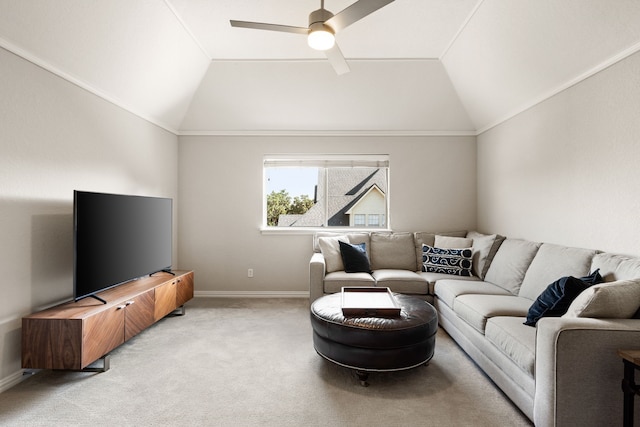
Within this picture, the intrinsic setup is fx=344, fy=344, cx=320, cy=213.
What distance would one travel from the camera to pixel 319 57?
13.3 feet

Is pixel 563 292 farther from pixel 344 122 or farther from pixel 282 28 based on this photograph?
pixel 344 122

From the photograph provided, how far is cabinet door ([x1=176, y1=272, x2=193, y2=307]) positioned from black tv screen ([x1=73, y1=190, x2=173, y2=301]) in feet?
0.77

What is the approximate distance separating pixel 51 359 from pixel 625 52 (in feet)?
15.2

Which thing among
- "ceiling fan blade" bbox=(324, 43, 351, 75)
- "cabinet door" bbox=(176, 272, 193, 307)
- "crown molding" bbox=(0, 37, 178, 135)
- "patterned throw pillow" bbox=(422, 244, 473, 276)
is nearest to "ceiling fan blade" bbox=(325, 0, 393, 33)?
A: "ceiling fan blade" bbox=(324, 43, 351, 75)

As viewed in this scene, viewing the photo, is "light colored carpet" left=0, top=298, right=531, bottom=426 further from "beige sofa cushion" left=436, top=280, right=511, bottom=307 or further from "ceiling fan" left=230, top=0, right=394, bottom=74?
"ceiling fan" left=230, top=0, right=394, bottom=74

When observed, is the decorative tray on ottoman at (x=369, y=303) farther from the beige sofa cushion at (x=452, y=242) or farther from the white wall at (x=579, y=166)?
the white wall at (x=579, y=166)

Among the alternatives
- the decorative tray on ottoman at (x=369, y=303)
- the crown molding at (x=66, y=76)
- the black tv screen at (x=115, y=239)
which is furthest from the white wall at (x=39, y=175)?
the decorative tray on ottoman at (x=369, y=303)

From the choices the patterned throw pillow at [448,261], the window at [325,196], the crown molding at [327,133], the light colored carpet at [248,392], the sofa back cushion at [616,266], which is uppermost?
the crown molding at [327,133]

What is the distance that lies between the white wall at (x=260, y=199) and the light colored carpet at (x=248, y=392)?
172 cm

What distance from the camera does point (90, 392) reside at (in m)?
2.37

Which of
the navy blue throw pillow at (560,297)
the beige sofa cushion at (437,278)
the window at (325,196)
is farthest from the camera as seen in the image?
the window at (325,196)

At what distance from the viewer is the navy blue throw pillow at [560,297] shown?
2193mm

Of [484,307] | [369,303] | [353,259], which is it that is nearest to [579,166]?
[484,307]

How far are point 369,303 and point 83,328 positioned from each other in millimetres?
2086
